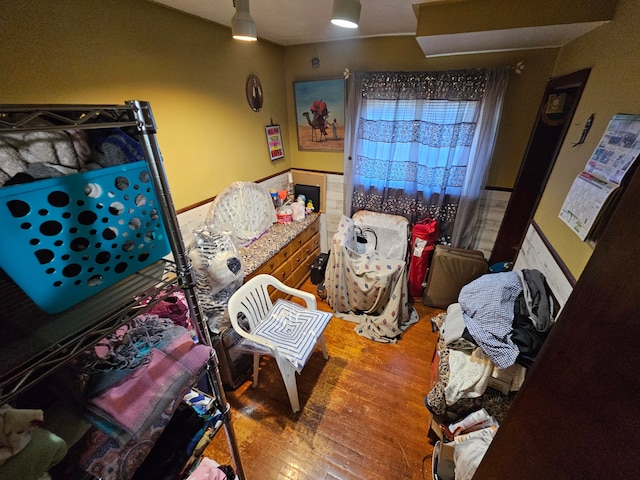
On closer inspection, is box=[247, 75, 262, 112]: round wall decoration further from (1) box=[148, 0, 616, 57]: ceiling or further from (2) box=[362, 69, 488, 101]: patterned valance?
(2) box=[362, 69, 488, 101]: patterned valance

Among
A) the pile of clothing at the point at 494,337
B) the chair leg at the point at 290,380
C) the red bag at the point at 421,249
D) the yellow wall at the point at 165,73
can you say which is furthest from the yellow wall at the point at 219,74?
the chair leg at the point at 290,380

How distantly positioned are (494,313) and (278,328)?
50.4 inches

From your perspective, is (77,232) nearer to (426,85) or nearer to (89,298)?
(89,298)

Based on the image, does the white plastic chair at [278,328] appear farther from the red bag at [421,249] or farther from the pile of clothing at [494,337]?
the red bag at [421,249]

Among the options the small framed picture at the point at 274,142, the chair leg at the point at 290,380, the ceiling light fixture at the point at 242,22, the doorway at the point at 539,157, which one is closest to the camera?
the ceiling light fixture at the point at 242,22

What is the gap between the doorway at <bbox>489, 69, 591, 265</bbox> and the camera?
166 cm

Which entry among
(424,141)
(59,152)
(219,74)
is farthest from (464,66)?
(59,152)

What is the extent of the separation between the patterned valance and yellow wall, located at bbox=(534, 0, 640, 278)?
0.55m

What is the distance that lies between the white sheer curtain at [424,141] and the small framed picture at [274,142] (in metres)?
0.76

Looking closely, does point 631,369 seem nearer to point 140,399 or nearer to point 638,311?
point 638,311

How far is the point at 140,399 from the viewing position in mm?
595

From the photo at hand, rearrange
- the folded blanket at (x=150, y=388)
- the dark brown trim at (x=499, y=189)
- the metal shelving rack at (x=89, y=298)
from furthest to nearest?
the dark brown trim at (x=499, y=189) < the folded blanket at (x=150, y=388) < the metal shelving rack at (x=89, y=298)

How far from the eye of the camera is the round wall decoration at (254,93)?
2295 millimetres

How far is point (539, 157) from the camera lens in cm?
206
